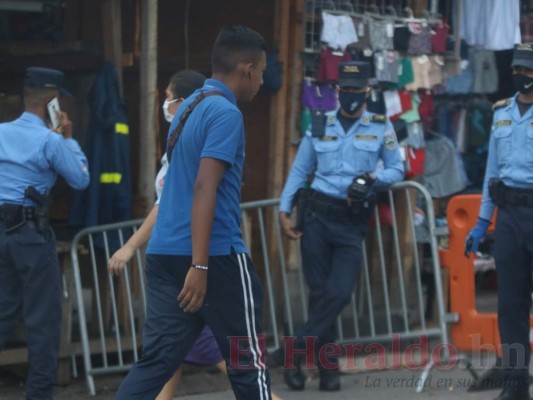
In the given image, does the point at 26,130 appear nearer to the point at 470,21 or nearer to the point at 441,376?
the point at 441,376

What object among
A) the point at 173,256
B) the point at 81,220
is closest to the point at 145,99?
the point at 81,220

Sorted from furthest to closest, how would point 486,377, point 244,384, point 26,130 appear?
point 486,377, point 26,130, point 244,384

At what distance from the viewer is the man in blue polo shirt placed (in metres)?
4.47

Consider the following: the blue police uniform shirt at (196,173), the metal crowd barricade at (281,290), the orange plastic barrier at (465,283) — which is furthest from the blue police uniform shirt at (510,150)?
the blue police uniform shirt at (196,173)

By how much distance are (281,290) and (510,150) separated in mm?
2167

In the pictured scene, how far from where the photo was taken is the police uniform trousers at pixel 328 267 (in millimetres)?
6711

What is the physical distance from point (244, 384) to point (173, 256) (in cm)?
59

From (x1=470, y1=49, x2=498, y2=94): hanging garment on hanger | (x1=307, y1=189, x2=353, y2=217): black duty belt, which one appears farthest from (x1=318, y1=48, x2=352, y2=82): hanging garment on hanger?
(x1=470, y1=49, x2=498, y2=94): hanging garment on hanger

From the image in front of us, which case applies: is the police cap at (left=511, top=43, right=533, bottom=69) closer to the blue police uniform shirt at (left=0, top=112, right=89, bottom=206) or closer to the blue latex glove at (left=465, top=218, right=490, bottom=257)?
the blue latex glove at (left=465, top=218, right=490, bottom=257)

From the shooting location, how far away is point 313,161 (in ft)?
22.9

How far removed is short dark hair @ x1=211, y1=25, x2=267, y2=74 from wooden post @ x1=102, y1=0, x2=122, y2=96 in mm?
2407

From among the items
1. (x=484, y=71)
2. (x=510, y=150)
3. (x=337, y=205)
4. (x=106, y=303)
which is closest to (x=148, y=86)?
(x=337, y=205)

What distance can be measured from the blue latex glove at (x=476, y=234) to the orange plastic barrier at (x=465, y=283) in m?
0.29

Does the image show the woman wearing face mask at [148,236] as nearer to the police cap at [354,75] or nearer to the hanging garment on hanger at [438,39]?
the police cap at [354,75]
